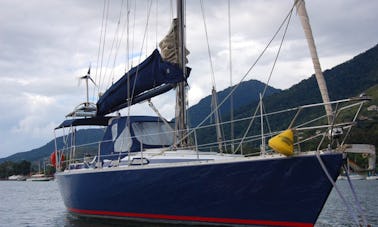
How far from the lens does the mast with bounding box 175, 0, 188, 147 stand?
14.5 meters

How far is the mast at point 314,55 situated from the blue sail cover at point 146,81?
5213 mm

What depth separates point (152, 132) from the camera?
15.7 metres

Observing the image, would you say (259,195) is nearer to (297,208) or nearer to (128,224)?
(297,208)

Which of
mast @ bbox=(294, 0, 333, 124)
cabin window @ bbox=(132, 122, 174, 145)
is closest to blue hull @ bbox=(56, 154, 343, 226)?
mast @ bbox=(294, 0, 333, 124)

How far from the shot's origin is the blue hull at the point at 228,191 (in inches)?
400

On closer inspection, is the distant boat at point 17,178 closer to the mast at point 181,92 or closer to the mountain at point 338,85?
the mountain at point 338,85

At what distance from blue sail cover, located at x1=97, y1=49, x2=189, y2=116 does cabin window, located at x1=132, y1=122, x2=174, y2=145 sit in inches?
33.9

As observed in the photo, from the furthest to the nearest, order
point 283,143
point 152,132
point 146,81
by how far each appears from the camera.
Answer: point 152,132 < point 146,81 < point 283,143

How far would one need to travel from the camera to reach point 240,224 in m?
11.1

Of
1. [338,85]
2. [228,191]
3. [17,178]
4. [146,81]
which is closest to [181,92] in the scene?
[146,81]

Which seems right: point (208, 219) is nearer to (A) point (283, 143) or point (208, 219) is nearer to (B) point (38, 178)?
(A) point (283, 143)

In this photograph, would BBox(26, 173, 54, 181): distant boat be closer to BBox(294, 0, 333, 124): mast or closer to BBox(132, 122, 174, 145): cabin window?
BBox(132, 122, 174, 145): cabin window

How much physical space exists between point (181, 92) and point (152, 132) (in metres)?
1.95

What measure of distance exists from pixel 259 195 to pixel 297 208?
90 centimetres
